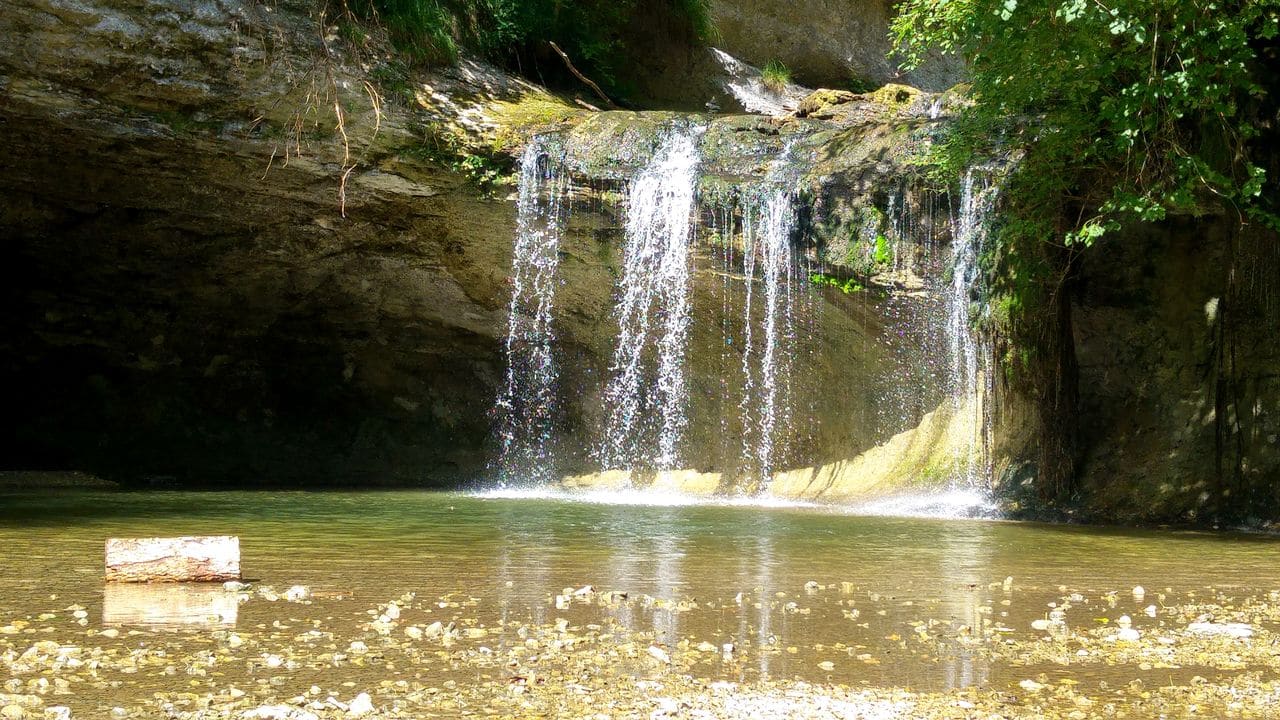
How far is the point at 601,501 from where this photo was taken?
11.0m

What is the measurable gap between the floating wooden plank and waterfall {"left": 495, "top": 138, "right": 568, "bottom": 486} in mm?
7425

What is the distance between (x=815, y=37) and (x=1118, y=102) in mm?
9420

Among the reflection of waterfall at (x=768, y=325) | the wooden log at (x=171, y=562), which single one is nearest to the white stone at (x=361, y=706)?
the wooden log at (x=171, y=562)

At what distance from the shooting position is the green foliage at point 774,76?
54.0 feet

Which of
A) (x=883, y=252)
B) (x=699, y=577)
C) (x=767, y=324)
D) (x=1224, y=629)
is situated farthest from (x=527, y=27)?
(x=1224, y=629)

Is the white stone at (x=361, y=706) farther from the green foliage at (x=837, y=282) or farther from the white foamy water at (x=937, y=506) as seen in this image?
the green foliage at (x=837, y=282)

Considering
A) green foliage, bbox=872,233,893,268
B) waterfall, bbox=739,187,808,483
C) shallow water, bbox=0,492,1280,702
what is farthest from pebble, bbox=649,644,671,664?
waterfall, bbox=739,187,808,483

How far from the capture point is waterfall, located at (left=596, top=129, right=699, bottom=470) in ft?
37.4

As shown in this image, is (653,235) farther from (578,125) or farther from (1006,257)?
(1006,257)

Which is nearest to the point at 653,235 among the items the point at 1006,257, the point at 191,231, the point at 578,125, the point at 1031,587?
the point at 578,125

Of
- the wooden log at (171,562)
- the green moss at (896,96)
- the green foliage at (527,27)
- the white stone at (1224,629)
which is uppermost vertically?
the green foliage at (527,27)

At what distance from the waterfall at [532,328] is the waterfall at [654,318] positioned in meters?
0.78

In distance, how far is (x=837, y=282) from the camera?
444 inches

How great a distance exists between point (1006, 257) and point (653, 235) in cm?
342
